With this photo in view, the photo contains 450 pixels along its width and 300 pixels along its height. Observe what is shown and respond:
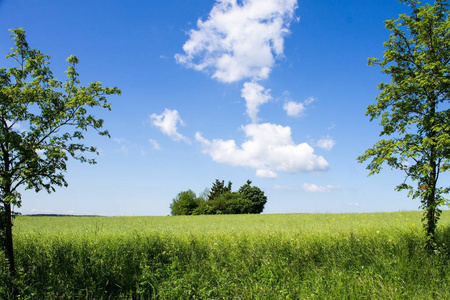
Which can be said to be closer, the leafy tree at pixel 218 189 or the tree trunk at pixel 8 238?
the tree trunk at pixel 8 238

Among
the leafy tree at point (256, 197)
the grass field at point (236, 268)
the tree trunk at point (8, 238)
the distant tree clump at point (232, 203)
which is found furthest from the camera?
the leafy tree at point (256, 197)

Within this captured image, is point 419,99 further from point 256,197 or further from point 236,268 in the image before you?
point 256,197

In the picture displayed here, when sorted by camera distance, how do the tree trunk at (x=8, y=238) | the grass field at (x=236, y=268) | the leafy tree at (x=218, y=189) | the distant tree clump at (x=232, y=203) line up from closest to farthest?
the grass field at (x=236, y=268), the tree trunk at (x=8, y=238), the distant tree clump at (x=232, y=203), the leafy tree at (x=218, y=189)

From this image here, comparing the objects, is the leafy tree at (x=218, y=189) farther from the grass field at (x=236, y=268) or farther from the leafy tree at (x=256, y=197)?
the grass field at (x=236, y=268)

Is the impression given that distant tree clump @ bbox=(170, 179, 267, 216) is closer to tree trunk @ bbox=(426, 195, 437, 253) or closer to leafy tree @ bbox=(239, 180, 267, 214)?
leafy tree @ bbox=(239, 180, 267, 214)

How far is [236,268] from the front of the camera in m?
6.78

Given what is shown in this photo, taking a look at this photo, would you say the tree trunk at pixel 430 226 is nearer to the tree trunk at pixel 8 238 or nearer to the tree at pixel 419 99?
the tree at pixel 419 99

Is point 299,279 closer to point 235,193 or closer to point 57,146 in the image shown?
point 57,146

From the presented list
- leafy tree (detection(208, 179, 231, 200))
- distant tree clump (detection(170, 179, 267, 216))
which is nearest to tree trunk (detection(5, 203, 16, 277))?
distant tree clump (detection(170, 179, 267, 216))

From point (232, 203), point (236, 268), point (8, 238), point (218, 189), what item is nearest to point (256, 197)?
point (232, 203)

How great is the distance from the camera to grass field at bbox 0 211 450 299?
584 cm

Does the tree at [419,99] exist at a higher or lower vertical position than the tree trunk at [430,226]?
higher

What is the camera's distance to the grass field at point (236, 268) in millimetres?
5844

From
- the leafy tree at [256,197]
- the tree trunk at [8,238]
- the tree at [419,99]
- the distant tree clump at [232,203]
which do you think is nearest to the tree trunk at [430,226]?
the tree at [419,99]
